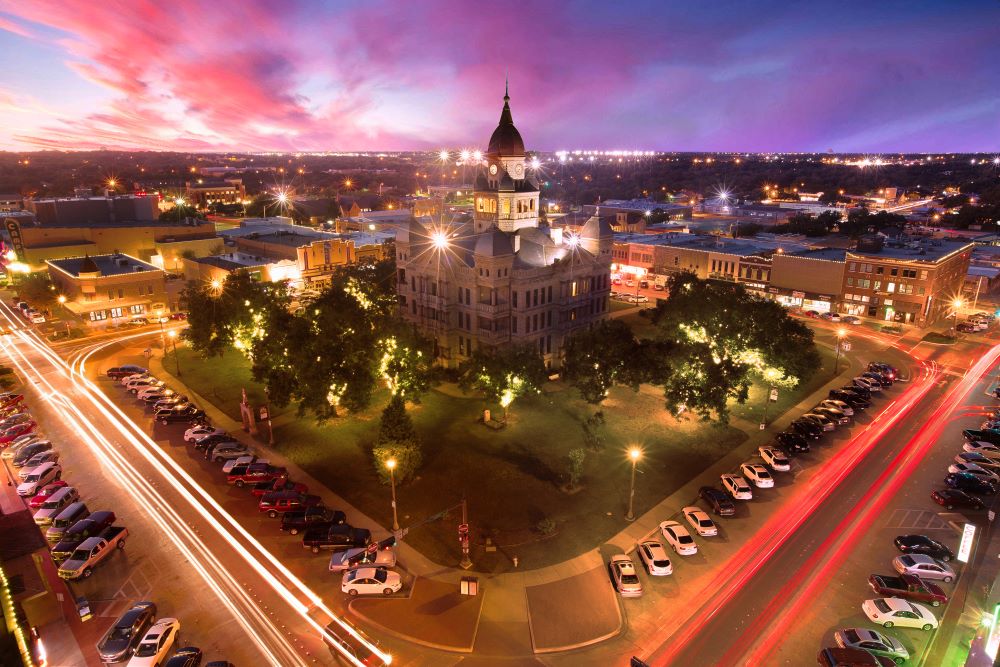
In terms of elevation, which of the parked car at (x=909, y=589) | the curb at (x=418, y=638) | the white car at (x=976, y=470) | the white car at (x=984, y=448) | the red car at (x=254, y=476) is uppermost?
the white car at (x=984, y=448)

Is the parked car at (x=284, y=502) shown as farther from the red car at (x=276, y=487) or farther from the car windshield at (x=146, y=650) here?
the car windshield at (x=146, y=650)

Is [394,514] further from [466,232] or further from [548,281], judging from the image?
[466,232]

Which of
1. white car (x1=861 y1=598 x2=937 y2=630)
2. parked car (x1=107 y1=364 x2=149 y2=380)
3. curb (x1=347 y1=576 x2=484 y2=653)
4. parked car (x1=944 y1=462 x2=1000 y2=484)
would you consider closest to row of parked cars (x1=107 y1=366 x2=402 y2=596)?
curb (x1=347 y1=576 x2=484 y2=653)

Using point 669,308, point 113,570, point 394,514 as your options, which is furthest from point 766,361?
point 113,570

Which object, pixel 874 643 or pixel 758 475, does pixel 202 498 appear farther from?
pixel 874 643

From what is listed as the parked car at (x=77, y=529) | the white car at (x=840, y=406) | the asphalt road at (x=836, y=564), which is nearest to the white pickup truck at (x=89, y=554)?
the parked car at (x=77, y=529)

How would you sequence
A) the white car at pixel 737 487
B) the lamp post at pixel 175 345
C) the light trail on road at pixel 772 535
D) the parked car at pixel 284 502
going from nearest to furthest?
the light trail on road at pixel 772 535 → the parked car at pixel 284 502 → the white car at pixel 737 487 → the lamp post at pixel 175 345

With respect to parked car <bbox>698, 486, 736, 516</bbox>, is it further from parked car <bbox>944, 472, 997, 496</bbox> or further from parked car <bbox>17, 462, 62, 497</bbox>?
parked car <bbox>17, 462, 62, 497</bbox>
